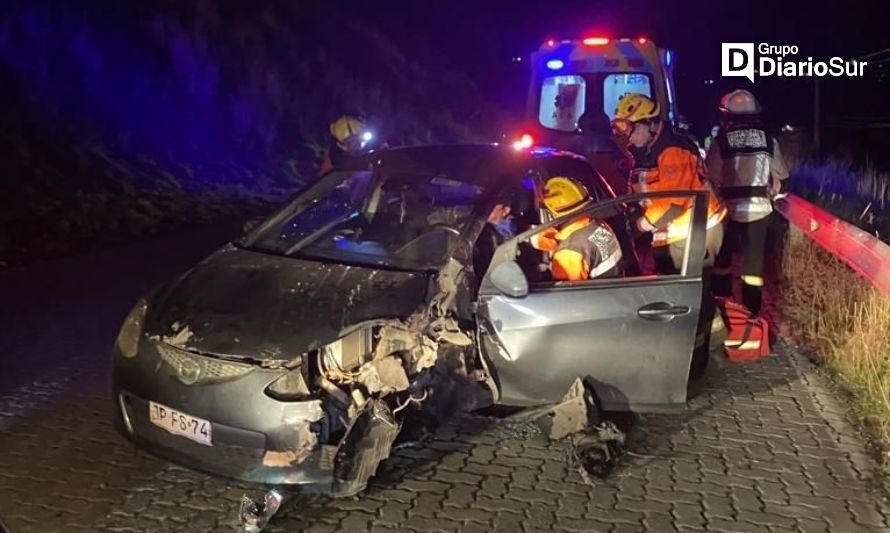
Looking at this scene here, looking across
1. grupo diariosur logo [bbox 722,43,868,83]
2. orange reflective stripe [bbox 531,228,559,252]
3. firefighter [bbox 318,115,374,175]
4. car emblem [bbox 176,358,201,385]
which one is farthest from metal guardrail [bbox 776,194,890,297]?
grupo diariosur logo [bbox 722,43,868,83]

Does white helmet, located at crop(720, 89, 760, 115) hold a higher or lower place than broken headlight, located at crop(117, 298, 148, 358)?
higher

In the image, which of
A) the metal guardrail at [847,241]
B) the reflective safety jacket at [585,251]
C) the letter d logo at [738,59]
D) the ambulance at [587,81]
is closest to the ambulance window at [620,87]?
the ambulance at [587,81]

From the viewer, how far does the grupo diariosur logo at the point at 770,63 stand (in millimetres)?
24312

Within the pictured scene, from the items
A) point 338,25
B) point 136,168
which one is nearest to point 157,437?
point 136,168

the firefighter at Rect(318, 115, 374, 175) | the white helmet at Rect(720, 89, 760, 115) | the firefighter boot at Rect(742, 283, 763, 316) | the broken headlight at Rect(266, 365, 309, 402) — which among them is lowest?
the firefighter boot at Rect(742, 283, 763, 316)

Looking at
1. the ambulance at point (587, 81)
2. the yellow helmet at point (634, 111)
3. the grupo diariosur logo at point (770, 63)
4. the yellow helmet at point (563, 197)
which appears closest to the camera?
the yellow helmet at point (563, 197)

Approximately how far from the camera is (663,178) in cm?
569

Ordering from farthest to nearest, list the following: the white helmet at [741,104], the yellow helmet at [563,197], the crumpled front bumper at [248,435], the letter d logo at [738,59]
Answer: the letter d logo at [738,59] < the white helmet at [741,104] < the yellow helmet at [563,197] < the crumpled front bumper at [248,435]

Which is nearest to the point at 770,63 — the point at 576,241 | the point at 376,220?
the point at 376,220

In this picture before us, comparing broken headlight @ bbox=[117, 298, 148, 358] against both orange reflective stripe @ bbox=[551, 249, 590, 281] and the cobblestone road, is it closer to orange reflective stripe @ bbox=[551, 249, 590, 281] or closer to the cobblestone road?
the cobblestone road

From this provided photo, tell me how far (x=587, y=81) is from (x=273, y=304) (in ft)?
21.1

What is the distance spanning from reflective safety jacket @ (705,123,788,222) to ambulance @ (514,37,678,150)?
2.76 meters

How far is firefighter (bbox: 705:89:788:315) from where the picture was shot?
6.38 metres

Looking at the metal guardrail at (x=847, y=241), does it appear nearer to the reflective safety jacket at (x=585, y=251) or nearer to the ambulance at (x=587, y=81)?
the reflective safety jacket at (x=585, y=251)
